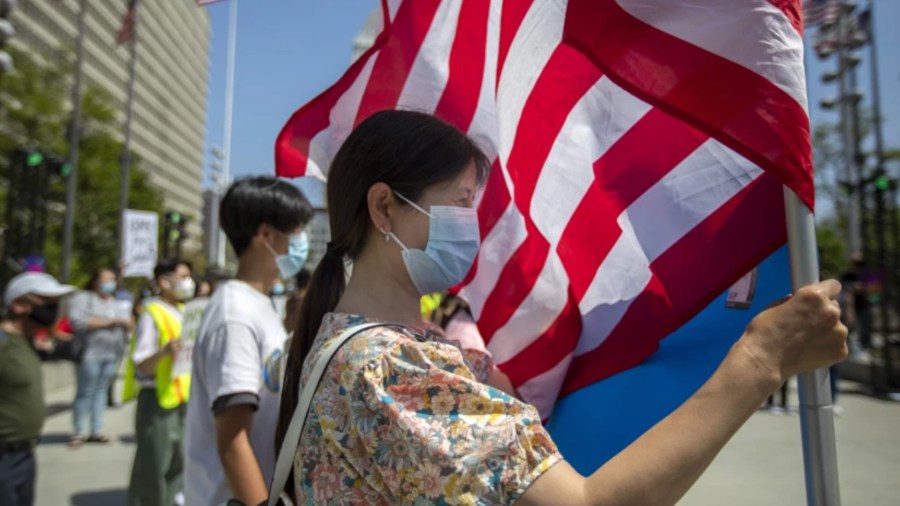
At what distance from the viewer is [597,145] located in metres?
1.96

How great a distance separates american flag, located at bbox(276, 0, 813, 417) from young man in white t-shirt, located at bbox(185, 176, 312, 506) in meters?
0.21

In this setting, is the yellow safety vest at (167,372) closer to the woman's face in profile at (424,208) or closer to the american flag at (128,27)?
the woman's face in profile at (424,208)

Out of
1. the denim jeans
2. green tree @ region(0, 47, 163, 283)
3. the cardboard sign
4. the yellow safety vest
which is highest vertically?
green tree @ region(0, 47, 163, 283)

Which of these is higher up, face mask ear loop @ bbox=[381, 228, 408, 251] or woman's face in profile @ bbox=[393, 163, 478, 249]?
woman's face in profile @ bbox=[393, 163, 478, 249]

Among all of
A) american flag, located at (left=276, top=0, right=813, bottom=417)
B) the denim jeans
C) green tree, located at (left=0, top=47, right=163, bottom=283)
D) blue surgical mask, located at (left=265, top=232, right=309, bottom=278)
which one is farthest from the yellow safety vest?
green tree, located at (left=0, top=47, right=163, bottom=283)

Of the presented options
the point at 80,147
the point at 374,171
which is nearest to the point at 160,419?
the point at 374,171

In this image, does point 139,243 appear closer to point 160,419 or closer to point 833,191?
point 160,419

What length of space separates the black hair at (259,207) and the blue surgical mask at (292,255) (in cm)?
6

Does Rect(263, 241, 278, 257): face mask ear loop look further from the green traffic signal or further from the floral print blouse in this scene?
the green traffic signal

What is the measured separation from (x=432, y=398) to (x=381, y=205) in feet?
1.43

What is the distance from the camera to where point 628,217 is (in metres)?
1.89

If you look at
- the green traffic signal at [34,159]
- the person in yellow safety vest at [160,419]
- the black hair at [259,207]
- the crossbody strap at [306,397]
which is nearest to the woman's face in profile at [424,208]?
the crossbody strap at [306,397]

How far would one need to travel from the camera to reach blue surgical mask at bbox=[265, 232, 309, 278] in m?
2.62

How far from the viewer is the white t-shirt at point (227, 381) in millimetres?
2166
